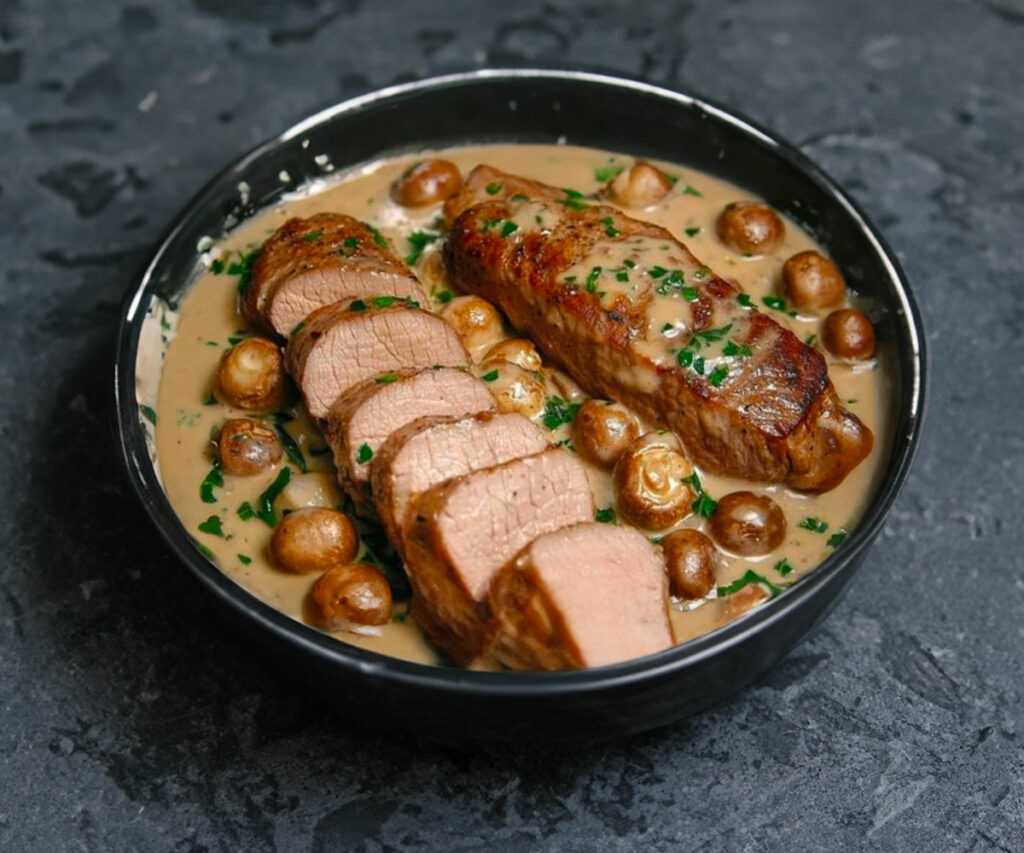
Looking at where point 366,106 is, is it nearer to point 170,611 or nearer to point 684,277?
point 684,277

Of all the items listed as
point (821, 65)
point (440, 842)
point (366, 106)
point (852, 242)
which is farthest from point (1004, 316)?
point (440, 842)

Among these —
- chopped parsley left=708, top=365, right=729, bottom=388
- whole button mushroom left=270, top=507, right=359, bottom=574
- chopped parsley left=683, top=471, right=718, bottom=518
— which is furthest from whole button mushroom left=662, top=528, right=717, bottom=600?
whole button mushroom left=270, top=507, right=359, bottom=574

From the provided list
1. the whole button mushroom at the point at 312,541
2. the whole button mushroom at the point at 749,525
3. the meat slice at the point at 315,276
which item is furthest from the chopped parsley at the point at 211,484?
the whole button mushroom at the point at 749,525

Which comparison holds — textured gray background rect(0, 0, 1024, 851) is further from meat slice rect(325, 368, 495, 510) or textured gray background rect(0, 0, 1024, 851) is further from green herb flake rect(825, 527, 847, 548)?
meat slice rect(325, 368, 495, 510)

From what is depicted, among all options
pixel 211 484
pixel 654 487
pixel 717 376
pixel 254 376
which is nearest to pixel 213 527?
pixel 211 484

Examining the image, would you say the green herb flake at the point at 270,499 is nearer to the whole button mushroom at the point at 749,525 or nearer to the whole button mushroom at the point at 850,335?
the whole button mushroom at the point at 749,525
